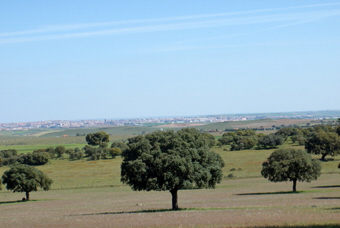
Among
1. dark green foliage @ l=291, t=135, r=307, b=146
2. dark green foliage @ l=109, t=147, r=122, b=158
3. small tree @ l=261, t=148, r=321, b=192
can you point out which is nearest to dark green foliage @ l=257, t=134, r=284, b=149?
dark green foliage @ l=291, t=135, r=307, b=146

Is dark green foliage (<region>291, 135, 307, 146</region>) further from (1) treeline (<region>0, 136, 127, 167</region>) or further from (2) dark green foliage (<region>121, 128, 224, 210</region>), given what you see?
(2) dark green foliage (<region>121, 128, 224, 210</region>)

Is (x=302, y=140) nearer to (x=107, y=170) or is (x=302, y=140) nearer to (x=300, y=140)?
(x=300, y=140)

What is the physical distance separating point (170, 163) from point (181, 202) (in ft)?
42.0

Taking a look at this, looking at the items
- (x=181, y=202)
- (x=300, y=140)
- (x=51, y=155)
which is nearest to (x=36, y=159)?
(x=51, y=155)

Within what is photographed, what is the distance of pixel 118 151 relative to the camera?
14438 cm

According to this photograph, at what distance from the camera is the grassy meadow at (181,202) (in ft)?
93.4

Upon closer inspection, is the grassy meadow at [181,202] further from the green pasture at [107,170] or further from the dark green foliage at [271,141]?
the dark green foliage at [271,141]

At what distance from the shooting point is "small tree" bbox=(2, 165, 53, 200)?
6488 cm

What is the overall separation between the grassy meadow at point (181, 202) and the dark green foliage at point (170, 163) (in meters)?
2.51

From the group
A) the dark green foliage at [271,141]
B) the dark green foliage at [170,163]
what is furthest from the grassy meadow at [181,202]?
the dark green foliage at [271,141]

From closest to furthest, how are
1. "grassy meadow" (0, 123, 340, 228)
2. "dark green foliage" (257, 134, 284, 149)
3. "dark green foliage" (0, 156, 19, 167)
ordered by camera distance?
"grassy meadow" (0, 123, 340, 228) → "dark green foliage" (0, 156, 19, 167) → "dark green foliage" (257, 134, 284, 149)

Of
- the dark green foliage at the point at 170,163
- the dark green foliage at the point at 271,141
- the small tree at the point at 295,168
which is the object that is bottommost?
the dark green foliage at the point at 271,141

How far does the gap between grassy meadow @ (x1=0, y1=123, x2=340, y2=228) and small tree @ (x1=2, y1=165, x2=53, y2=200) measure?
2101 millimetres

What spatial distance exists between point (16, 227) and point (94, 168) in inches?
3434
